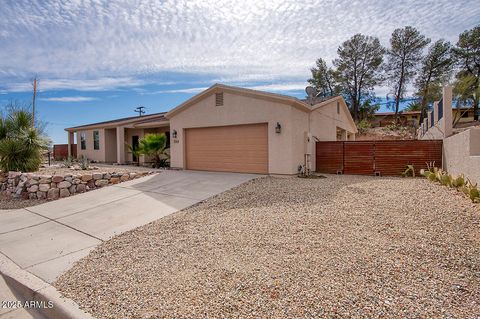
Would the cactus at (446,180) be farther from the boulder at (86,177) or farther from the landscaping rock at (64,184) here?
the landscaping rock at (64,184)

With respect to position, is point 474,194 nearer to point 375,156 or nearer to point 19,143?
point 375,156

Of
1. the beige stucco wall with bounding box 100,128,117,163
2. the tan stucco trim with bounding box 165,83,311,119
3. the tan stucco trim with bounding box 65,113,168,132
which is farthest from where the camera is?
the beige stucco wall with bounding box 100,128,117,163

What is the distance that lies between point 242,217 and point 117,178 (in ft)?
23.2

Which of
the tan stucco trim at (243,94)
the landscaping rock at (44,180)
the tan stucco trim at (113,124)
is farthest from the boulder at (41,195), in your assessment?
the tan stucco trim at (113,124)

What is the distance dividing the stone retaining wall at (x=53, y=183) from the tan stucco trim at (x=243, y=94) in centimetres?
497

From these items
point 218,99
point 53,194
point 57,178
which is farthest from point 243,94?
point 53,194

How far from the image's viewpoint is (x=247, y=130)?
12.3 meters

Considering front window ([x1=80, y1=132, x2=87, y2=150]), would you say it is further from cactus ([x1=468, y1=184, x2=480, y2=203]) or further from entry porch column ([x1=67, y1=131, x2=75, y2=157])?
cactus ([x1=468, y1=184, x2=480, y2=203])

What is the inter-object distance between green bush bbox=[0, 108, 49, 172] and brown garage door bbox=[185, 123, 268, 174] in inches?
257

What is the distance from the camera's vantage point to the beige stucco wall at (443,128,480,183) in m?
6.95

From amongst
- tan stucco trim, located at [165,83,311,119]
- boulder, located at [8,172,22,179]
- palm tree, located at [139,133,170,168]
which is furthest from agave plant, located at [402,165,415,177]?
boulder, located at [8,172,22,179]

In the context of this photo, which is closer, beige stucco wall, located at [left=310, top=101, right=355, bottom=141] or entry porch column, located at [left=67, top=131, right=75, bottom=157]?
beige stucco wall, located at [left=310, top=101, right=355, bottom=141]

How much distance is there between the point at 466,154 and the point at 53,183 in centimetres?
1296

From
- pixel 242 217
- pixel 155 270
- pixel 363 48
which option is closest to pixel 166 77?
pixel 242 217
